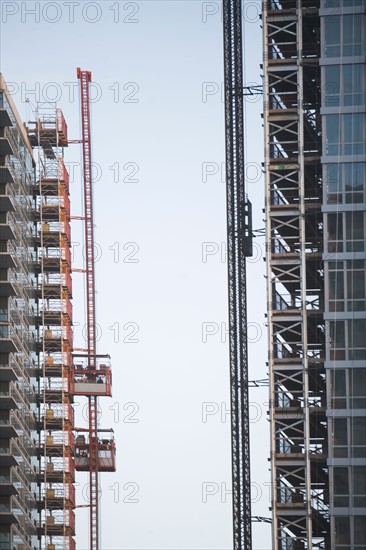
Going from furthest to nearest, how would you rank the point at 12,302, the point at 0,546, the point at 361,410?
the point at 12,302 → the point at 0,546 → the point at 361,410

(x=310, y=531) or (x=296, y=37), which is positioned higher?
(x=296, y=37)

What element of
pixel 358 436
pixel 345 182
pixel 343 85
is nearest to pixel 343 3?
pixel 343 85

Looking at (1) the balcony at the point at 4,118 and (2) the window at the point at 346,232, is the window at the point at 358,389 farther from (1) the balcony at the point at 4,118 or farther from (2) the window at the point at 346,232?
(1) the balcony at the point at 4,118

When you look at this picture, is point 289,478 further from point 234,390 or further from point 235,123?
point 235,123

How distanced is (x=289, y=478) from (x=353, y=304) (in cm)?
1419

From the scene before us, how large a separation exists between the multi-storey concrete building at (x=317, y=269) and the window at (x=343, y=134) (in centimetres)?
7

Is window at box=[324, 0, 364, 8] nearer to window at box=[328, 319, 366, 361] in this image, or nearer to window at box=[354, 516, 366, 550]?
window at box=[328, 319, 366, 361]

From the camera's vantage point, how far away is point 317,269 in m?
170

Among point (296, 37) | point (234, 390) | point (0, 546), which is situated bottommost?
point (0, 546)

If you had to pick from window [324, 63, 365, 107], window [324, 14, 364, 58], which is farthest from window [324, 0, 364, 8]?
window [324, 63, 365, 107]

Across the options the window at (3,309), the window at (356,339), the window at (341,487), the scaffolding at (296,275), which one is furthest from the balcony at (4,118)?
the window at (341,487)

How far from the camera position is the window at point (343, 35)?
16812 centimetres

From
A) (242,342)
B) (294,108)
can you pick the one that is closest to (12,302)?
(242,342)

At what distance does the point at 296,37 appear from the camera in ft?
568
